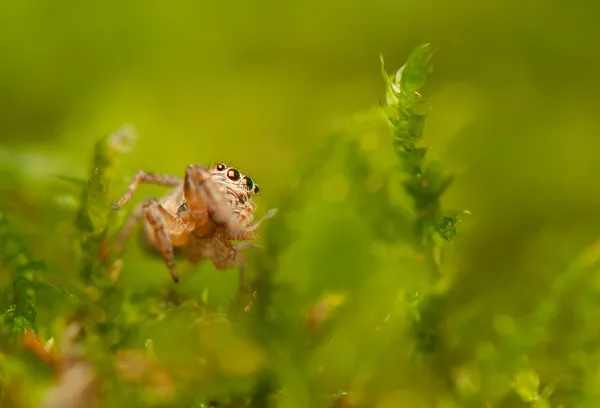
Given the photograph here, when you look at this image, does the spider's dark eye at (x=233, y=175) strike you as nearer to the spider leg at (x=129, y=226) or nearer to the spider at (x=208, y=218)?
the spider at (x=208, y=218)

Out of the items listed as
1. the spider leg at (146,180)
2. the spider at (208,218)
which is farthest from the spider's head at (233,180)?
the spider leg at (146,180)

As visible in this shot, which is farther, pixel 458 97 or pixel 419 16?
pixel 419 16

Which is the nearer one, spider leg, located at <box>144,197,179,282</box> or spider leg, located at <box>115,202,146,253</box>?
spider leg, located at <box>144,197,179,282</box>

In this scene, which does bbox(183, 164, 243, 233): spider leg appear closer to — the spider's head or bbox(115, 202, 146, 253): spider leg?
the spider's head

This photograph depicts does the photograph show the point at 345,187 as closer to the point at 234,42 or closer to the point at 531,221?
the point at 531,221

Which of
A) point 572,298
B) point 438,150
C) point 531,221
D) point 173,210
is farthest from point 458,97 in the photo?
point 173,210

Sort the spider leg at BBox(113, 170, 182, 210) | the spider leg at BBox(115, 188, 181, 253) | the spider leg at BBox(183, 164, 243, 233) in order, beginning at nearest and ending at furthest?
the spider leg at BBox(183, 164, 243, 233) < the spider leg at BBox(113, 170, 182, 210) < the spider leg at BBox(115, 188, 181, 253)

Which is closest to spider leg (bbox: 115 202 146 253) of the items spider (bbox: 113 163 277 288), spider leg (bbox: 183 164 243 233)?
spider (bbox: 113 163 277 288)
